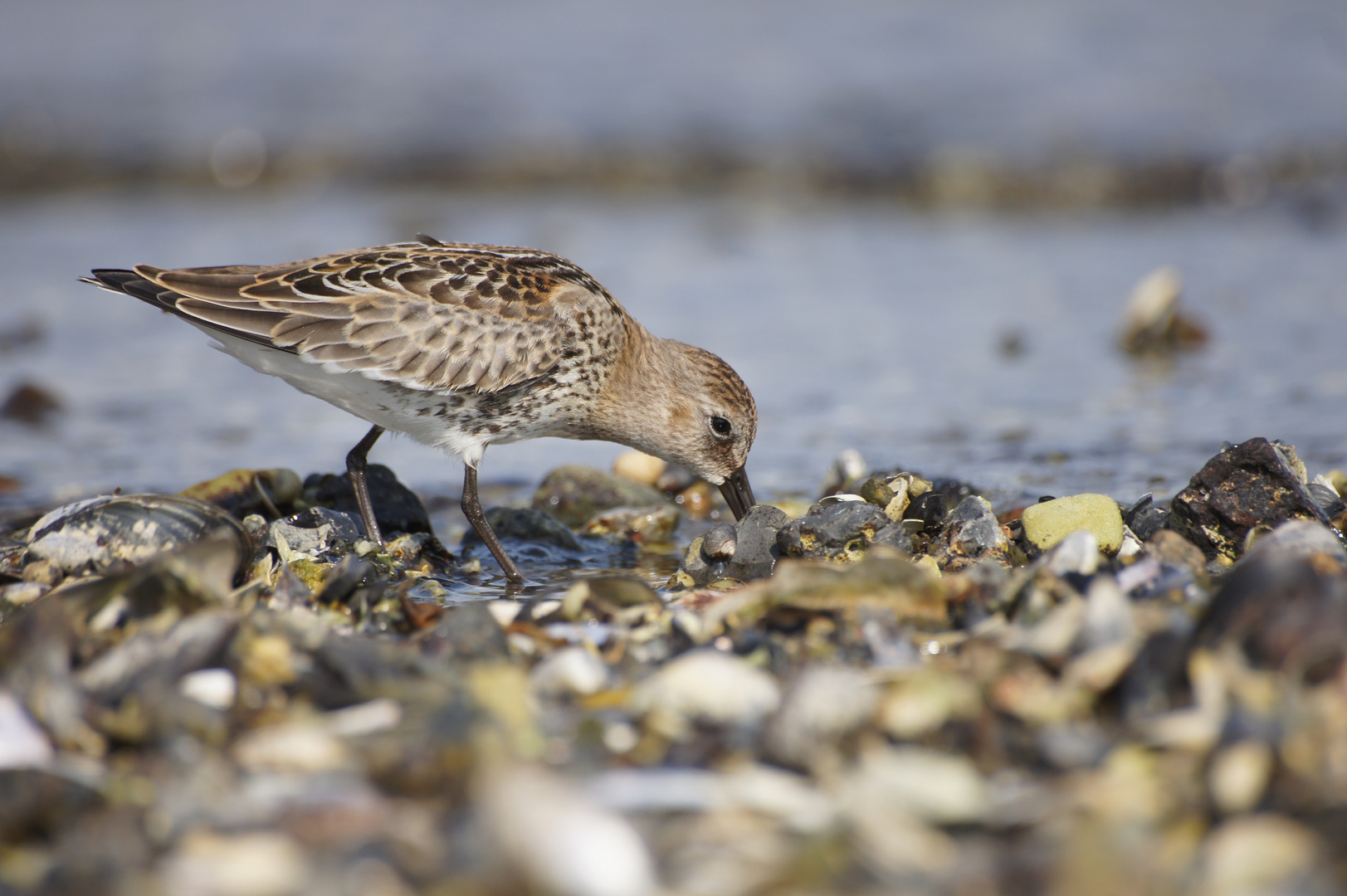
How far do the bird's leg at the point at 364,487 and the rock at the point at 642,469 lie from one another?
1.37 metres

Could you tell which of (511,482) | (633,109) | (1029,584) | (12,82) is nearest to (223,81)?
(12,82)

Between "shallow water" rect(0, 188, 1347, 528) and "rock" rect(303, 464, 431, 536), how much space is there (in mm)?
967

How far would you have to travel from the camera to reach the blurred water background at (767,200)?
6812 millimetres

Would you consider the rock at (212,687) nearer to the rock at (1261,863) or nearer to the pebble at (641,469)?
the rock at (1261,863)

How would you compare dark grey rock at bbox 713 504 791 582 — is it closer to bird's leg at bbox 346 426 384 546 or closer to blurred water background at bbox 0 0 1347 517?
blurred water background at bbox 0 0 1347 517

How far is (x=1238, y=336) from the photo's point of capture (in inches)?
316

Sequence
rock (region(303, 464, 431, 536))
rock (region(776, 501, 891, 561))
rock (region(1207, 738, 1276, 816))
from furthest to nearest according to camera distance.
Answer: rock (region(303, 464, 431, 536)) → rock (region(776, 501, 891, 561)) → rock (region(1207, 738, 1276, 816))

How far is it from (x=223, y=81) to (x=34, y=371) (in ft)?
34.1

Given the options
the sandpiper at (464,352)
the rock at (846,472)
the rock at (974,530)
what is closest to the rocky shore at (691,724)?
the rock at (974,530)

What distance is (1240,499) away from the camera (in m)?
4.29

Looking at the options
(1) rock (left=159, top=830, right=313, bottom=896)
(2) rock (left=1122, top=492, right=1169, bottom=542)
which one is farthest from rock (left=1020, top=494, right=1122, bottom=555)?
(1) rock (left=159, top=830, right=313, bottom=896)

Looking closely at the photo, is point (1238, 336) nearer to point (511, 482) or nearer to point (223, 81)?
point (511, 482)

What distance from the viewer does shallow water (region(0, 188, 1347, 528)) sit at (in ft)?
20.8

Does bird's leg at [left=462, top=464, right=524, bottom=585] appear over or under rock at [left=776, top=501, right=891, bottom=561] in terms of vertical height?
under
